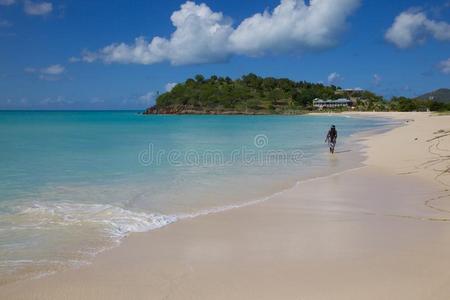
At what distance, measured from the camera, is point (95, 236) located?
678 cm

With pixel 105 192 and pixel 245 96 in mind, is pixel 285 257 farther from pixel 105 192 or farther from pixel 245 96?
pixel 245 96

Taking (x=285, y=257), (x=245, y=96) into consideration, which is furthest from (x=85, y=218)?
(x=245, y=96)

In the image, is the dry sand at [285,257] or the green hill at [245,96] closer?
the dry sand at [285,257]

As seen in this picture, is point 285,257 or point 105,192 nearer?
point 285,257

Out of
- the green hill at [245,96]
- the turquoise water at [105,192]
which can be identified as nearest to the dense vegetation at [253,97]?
the green hill at [245,96]

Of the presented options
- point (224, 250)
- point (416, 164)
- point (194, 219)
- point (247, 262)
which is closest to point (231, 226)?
point (194, 219)

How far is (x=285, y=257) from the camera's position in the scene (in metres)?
5.56

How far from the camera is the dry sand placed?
14.9ft

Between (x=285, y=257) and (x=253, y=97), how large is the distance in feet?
544

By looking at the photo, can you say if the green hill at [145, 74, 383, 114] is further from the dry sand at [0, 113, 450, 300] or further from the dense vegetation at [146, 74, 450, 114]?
the dry sand at [0, 113, 450, 300]

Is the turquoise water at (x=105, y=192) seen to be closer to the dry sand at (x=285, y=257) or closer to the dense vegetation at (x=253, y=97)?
the dry sand at (x=285, y=257)

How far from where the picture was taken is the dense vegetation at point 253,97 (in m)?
158

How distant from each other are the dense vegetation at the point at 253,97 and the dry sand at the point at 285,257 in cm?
13962

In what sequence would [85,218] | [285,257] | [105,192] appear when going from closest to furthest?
1. [285,257]
2. [85,218]
3. [105,192]
